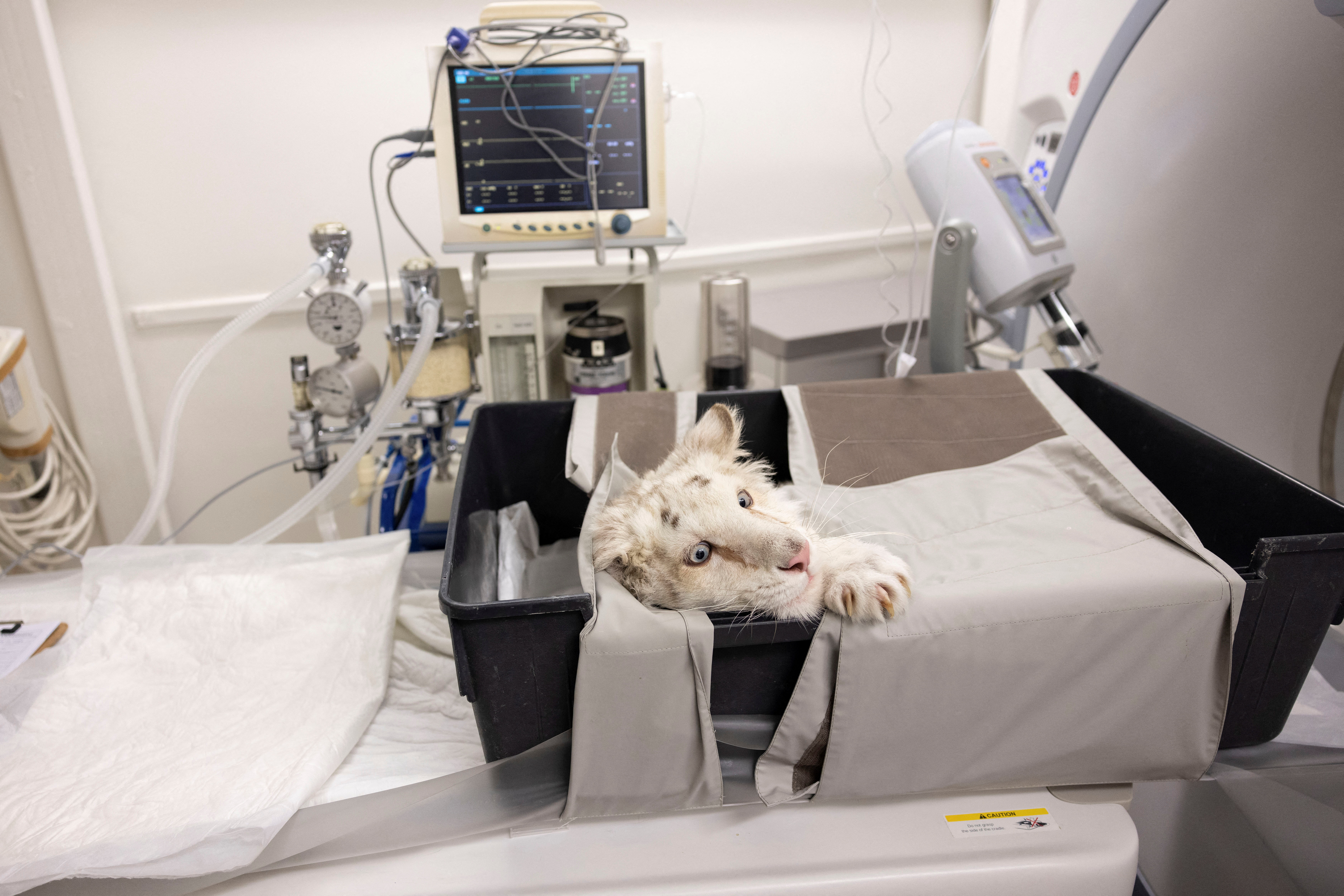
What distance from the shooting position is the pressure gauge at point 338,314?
1.30 m

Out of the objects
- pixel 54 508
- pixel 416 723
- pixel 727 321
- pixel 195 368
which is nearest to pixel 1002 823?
pixel 416 723

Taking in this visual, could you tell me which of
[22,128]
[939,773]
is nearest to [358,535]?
[22,128]

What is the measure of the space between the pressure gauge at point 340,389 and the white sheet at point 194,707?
0.26 meters

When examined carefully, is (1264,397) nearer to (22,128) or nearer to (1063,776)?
(1063,776)

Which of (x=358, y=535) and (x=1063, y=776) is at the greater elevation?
(x=1063, y=776)

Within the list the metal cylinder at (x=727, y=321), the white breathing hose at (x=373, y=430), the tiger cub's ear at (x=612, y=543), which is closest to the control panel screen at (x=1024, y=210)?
→ the metal cylinder at (x=727, y=321)

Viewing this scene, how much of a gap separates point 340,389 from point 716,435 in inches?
29.2

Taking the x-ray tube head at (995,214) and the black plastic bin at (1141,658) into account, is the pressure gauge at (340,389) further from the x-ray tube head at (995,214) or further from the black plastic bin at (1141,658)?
the x-ray tube head at (995,214)

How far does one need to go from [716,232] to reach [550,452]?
134 cm

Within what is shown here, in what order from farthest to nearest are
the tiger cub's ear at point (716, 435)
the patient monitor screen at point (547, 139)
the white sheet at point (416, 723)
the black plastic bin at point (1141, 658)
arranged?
the patient monitor screen at point (547, 139), the tiger cub's ear at point (716, 435), the white sheet at point (416, 723), the black plastic bin at point (1141, 658)

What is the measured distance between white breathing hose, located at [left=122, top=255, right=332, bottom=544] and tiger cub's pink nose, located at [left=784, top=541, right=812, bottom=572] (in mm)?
993

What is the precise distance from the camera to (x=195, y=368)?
1.35 metres

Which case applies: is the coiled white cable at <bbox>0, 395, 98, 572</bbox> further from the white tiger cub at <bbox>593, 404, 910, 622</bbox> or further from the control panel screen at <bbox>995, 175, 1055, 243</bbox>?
the control panel screen at <bbox>995, 175, 1055, 243</bbox>

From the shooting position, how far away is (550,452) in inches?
48.9
